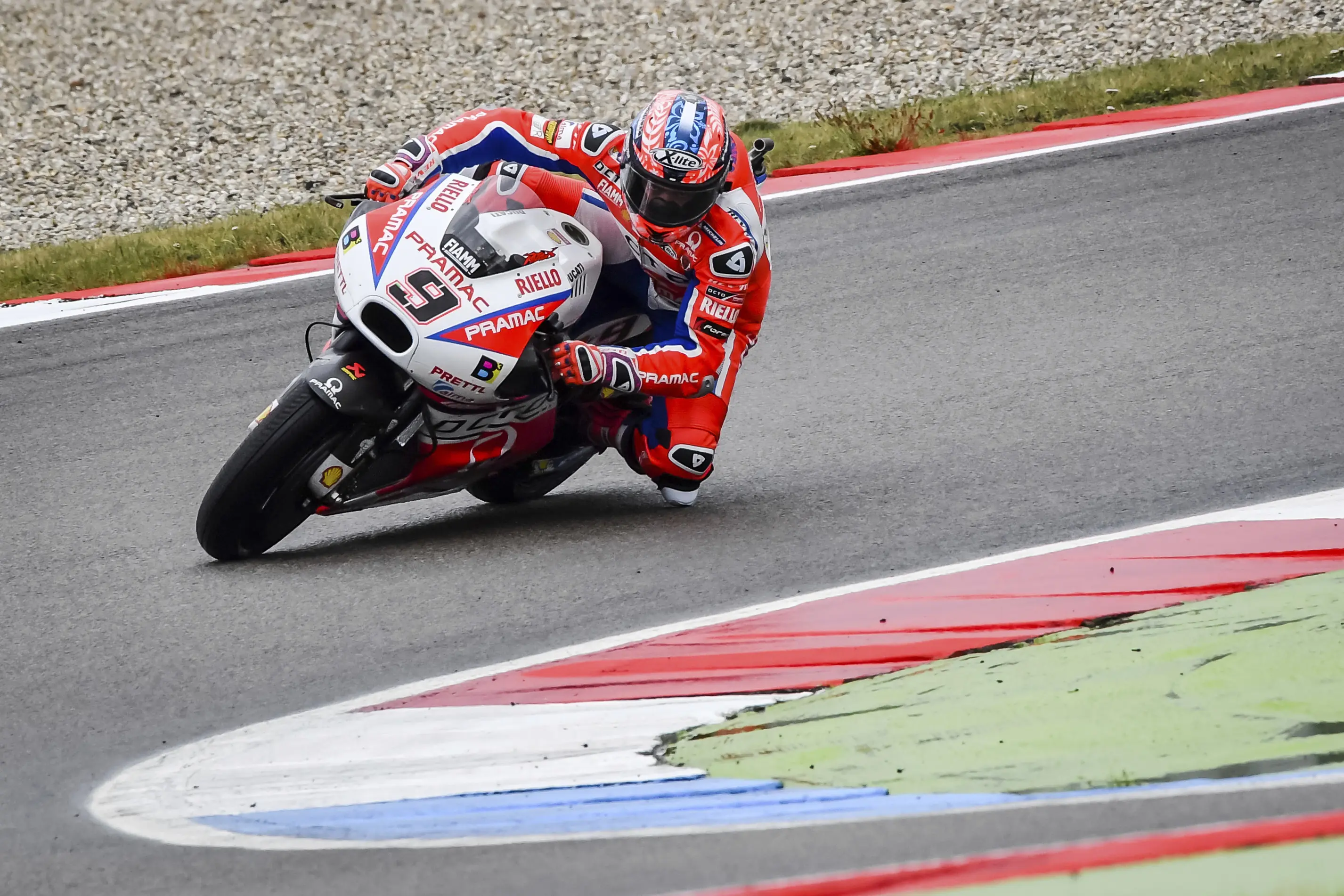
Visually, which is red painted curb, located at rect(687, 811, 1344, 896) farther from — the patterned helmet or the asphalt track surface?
the patterned helmet

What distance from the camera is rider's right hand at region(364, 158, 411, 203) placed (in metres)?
5.13

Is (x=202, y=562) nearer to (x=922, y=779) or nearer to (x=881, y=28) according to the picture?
(x=922, y=779)

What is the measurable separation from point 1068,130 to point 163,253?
5640mm

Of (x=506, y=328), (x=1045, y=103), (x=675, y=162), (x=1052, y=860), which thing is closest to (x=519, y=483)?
(x=506, y=328)

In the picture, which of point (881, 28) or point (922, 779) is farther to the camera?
point (881, 28)

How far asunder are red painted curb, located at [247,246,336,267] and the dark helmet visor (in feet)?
14.5

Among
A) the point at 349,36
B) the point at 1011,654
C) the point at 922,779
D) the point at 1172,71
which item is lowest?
the point at 349,36

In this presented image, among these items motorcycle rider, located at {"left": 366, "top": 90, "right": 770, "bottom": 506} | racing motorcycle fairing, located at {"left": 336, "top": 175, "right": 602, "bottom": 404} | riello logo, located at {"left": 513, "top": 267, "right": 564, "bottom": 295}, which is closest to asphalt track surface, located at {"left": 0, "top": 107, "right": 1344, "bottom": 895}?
motorcycle rider, located at {"left": 366, "top": 90, "right": 770, "bottom": 506}

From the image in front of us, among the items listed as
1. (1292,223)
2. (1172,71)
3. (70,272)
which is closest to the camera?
(1292,223)

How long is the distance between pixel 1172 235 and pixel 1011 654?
4.95 meters

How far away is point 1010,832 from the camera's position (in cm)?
287

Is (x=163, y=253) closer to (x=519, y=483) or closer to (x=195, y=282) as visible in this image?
(x=195, y=282)

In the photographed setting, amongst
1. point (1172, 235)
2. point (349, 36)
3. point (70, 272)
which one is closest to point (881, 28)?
point (349, 36)

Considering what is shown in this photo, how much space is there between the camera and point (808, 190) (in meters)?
9.51
